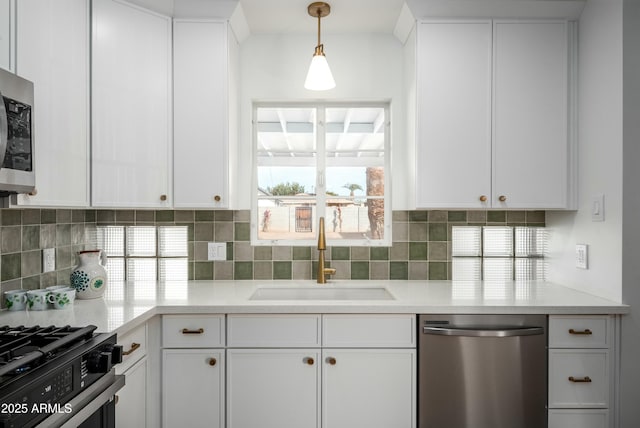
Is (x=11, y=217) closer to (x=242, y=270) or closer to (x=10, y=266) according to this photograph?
(x=10, y=266)

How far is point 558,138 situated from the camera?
88.9 inches

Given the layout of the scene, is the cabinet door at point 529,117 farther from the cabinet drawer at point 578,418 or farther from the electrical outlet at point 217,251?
the electrical outlet at point 217,251

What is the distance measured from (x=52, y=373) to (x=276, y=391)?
1063 mm

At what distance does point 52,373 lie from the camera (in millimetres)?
1114

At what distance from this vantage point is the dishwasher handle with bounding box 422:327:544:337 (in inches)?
75.4

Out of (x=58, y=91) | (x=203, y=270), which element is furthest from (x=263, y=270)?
(x=58, y=91)

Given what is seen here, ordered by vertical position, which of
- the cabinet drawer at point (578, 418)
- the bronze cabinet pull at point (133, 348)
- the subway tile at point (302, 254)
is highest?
the subway tile at point (302, 254)

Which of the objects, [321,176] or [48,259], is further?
[321,176]

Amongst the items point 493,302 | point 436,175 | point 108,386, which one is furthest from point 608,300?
point 108,386

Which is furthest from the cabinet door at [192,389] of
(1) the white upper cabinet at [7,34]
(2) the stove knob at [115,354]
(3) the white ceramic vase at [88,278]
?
(1) the white upper cabinet at [7,34]

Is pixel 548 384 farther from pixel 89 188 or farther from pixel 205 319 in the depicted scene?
pixel 89 188

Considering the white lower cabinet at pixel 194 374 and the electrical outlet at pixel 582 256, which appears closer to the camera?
the white lower cabinet at pixel 194 374

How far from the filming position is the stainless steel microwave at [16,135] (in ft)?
4.40

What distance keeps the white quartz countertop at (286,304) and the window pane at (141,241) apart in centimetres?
25
